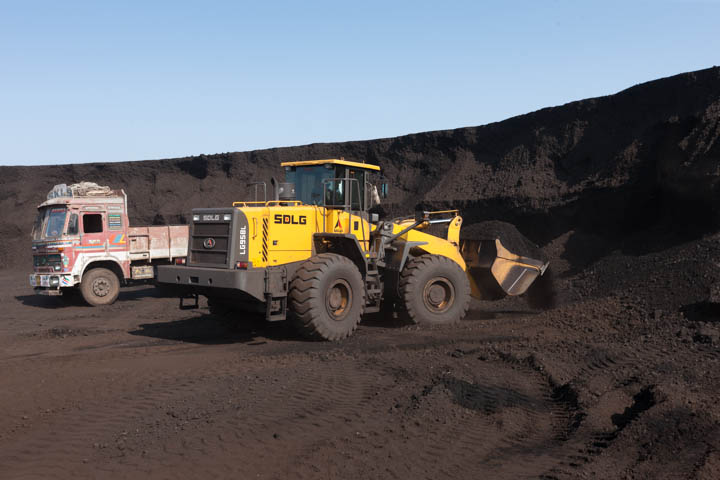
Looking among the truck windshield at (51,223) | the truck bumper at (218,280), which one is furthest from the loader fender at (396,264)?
the truck windshield at (51,223)

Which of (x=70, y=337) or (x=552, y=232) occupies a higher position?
(x=552, y=232)

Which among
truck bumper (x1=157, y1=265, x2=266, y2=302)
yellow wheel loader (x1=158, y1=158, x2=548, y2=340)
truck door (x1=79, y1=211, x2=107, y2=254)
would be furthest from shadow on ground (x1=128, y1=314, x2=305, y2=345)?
truck door (x1=79, y1=211, x2=107, y2=254)

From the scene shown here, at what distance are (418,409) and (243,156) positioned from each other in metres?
28.9

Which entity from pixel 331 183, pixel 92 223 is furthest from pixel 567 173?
pixel 92 223

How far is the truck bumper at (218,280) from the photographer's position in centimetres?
838

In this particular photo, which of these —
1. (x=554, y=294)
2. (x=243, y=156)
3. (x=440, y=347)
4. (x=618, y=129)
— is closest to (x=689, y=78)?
(x=618, y=129)

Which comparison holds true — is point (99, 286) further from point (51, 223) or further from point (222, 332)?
point (222, 332)

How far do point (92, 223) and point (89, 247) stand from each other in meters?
0.61

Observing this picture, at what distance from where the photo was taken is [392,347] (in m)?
8.69

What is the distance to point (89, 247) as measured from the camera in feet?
48.2

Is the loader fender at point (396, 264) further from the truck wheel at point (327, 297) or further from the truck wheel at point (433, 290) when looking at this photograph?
the truck wheel at point (327, 297)

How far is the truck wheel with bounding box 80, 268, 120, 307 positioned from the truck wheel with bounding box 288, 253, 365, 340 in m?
8.13

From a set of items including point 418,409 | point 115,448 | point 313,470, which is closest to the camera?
point 313,470

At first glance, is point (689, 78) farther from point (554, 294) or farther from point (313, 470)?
point (313, 470)
